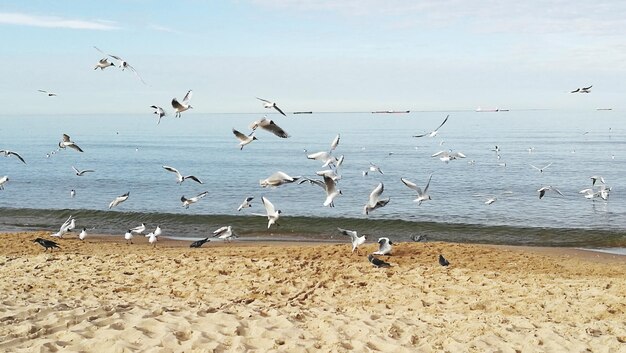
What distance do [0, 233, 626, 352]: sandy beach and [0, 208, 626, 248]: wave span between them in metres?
3.90

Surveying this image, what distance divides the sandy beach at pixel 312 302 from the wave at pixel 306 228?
3.90 metres

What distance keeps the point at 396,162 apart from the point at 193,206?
21109mm

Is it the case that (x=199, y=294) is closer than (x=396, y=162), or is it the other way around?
(x=199, y=294)

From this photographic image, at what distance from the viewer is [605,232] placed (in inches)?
756

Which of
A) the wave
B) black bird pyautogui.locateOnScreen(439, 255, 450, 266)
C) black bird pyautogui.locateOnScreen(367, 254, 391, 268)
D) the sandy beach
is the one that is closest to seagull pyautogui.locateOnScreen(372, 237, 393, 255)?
the sandy beach

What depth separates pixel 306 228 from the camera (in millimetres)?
20719

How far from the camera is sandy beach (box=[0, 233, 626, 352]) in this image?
6848 millimetres

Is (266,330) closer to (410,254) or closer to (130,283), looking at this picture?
(130,283)

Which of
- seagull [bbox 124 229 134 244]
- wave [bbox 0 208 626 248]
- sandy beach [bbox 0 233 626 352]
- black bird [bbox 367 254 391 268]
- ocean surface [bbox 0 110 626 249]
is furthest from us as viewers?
ocean surface [bbox 0 110 626 249]

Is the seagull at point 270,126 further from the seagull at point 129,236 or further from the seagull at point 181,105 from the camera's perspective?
the seagull at point 129,236

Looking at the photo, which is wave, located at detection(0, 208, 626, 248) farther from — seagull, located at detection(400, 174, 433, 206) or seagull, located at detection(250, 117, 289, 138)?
seagull, located at detection(250, 117, 289, 138)

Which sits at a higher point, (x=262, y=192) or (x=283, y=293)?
(x=283, y=293)

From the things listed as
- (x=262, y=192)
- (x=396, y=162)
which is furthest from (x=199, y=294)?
(x=396, y=162)

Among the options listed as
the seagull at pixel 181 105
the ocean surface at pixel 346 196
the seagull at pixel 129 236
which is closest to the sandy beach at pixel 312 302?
the seagull at pixel 129 236
